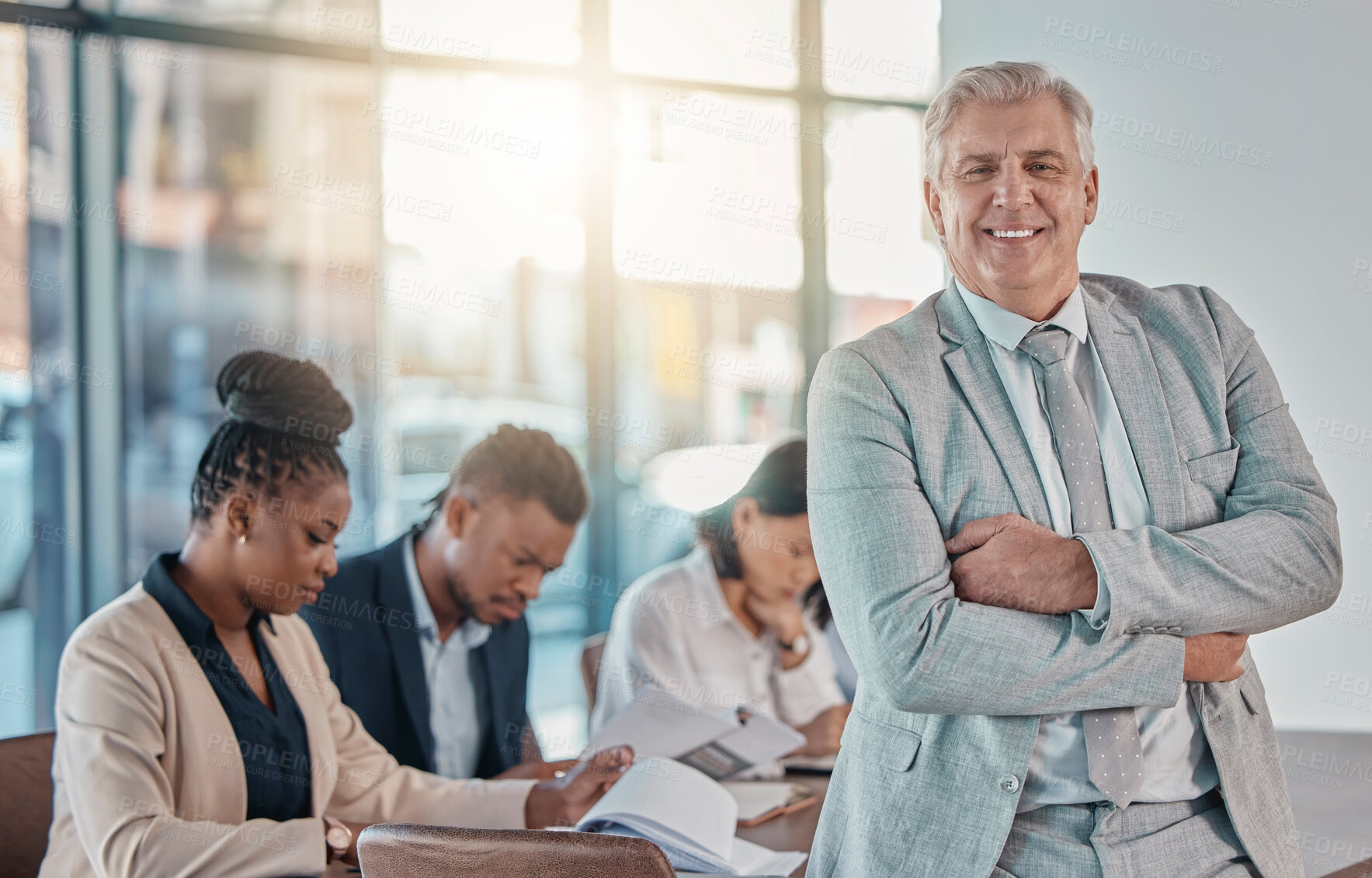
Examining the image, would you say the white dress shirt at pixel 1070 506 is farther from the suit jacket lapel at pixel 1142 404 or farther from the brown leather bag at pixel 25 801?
the brown leather bag at pixel 25 801

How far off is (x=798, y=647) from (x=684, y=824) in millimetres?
1408

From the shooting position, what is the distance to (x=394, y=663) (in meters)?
3.00

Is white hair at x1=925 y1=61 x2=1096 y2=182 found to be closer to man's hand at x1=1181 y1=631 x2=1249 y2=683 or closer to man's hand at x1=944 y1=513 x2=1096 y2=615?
man's hand at x1=944 y1=513 x2=1096 y2=615

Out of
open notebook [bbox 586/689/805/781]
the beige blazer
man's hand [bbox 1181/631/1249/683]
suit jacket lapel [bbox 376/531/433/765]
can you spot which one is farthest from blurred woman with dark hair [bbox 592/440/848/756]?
man's hand [bbox 1181/631/1249/683]

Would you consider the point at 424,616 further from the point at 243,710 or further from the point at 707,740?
the point at 707,740

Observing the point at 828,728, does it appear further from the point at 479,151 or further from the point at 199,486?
the point at 479,151

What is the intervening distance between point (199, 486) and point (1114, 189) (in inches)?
98.4

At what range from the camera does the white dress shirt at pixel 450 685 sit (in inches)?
120

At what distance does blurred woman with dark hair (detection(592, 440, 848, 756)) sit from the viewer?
3227 millimetres

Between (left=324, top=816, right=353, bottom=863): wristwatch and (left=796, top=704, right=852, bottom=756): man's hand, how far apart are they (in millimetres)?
1128

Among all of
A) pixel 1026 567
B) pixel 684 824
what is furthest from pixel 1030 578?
pixel 684 824

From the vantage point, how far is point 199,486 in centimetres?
249

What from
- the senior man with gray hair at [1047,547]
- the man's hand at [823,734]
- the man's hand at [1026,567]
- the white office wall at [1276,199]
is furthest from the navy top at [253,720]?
the white office wall at [1276,199]

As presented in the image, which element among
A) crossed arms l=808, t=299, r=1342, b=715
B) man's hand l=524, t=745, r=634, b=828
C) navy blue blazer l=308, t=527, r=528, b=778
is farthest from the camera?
navy blue blazer l=308, t=527, r=528, b=778
